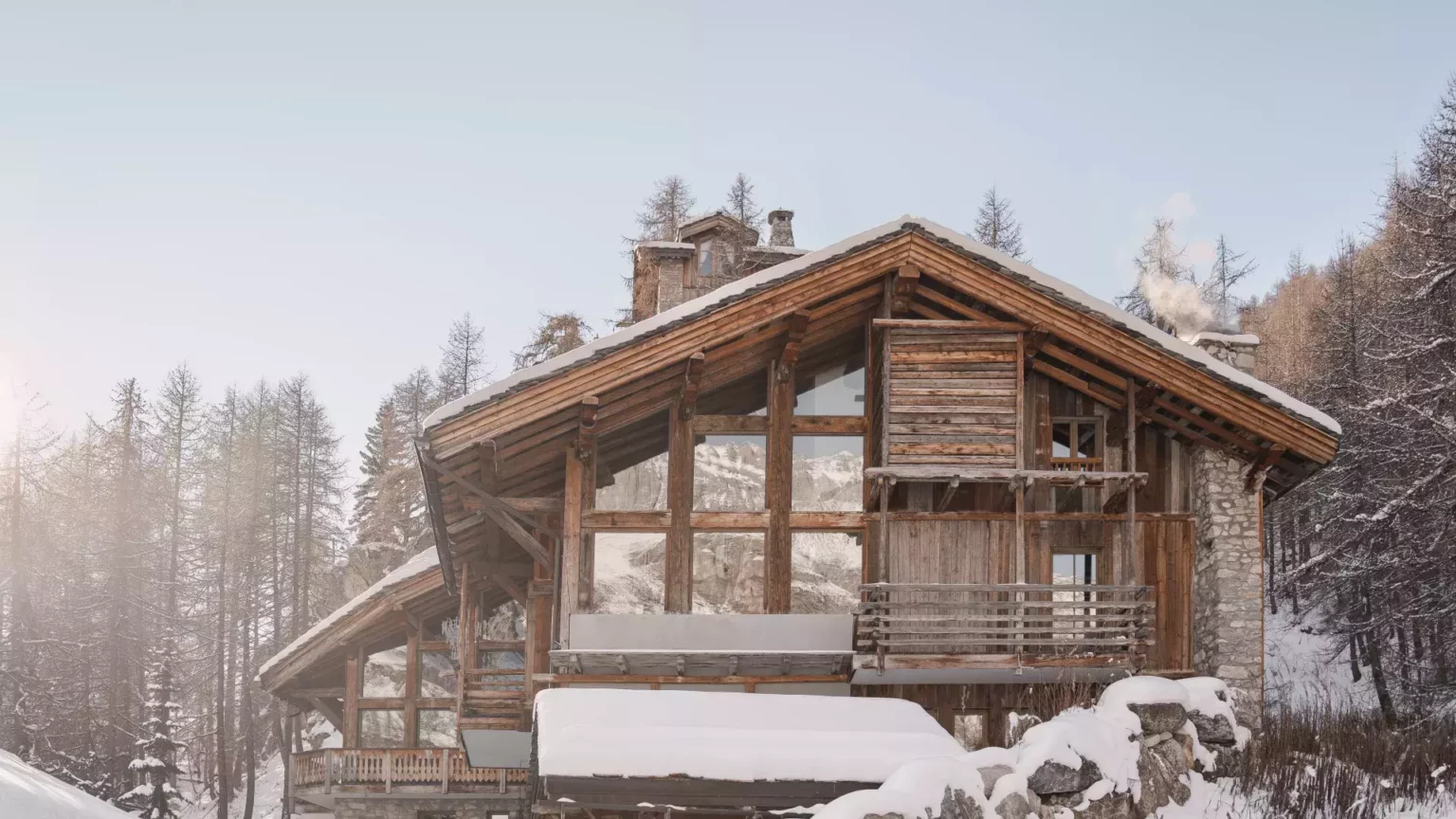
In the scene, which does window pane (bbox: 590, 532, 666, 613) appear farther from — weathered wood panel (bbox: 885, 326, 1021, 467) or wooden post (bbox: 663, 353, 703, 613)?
weathered wood panel (bbox: 885, 326, 1021, 467)

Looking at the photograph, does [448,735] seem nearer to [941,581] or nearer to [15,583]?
[941,581]

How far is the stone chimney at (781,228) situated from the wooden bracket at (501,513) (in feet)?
45.3

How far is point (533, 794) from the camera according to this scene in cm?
1549

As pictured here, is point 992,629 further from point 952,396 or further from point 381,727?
point 381,727

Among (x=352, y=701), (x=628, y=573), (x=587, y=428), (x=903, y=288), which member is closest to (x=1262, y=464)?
(x=903, y=288)

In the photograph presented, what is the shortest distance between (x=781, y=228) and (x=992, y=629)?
1578cm

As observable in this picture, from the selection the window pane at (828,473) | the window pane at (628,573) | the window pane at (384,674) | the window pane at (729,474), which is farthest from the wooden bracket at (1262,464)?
the window pane at (384,674)

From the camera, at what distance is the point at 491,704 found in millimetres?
22969

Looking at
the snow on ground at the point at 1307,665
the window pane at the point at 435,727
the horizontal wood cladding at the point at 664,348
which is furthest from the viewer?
the snow on ground at the point at 1307,665

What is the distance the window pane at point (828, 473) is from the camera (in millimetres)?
18531

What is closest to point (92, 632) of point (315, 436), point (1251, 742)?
point (315, 436)

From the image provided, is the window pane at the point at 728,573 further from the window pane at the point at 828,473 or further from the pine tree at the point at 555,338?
the pine tree at the point at 555,338

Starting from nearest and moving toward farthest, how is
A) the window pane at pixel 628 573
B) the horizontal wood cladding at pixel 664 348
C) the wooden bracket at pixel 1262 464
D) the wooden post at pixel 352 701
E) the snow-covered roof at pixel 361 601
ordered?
1. the horizontal wood cladding at pixel 664 348
2. the window pane at pixel 628 573
3. the wooden bracket at pixel 1262 464
4. the snow-covered roof at pixel 361 601
5. the wooden post at pixel 352 701

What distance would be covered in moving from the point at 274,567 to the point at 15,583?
10210mm
